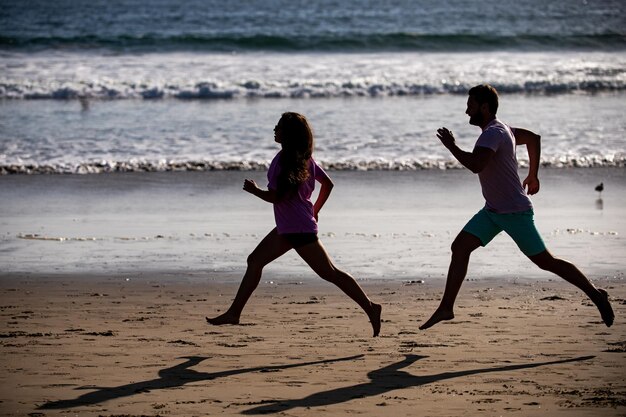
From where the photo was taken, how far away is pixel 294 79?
26484 mm

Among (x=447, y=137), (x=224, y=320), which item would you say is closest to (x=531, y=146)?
(x=447, y=137)

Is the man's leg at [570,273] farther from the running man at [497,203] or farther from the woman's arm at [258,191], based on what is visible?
the woman's arm at [258,191]

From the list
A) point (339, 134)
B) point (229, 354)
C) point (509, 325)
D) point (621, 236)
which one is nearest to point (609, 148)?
point (339, 134)

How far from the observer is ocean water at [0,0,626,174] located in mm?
16578

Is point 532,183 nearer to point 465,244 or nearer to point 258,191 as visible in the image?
point 465,244

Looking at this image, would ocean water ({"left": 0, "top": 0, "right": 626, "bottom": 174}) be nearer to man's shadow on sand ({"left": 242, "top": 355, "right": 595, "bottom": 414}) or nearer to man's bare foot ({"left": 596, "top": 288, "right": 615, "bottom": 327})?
man's bare foot ({"left": 596, "top": 288, "right": 615, "bottom": 327})

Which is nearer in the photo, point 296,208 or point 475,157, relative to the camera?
point 475,157

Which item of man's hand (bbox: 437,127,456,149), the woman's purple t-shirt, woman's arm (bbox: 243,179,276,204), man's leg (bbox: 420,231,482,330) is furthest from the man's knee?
woman's arm (bbox: 243,179,276,204)

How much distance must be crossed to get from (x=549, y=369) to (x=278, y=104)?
56.7 ft

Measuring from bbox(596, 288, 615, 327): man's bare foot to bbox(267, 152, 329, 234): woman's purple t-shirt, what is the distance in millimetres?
1721

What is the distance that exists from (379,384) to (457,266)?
1073 mm

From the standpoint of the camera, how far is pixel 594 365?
19.0 feet

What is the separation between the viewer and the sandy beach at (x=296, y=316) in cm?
529

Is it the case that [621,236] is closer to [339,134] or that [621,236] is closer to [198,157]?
[198,157]
